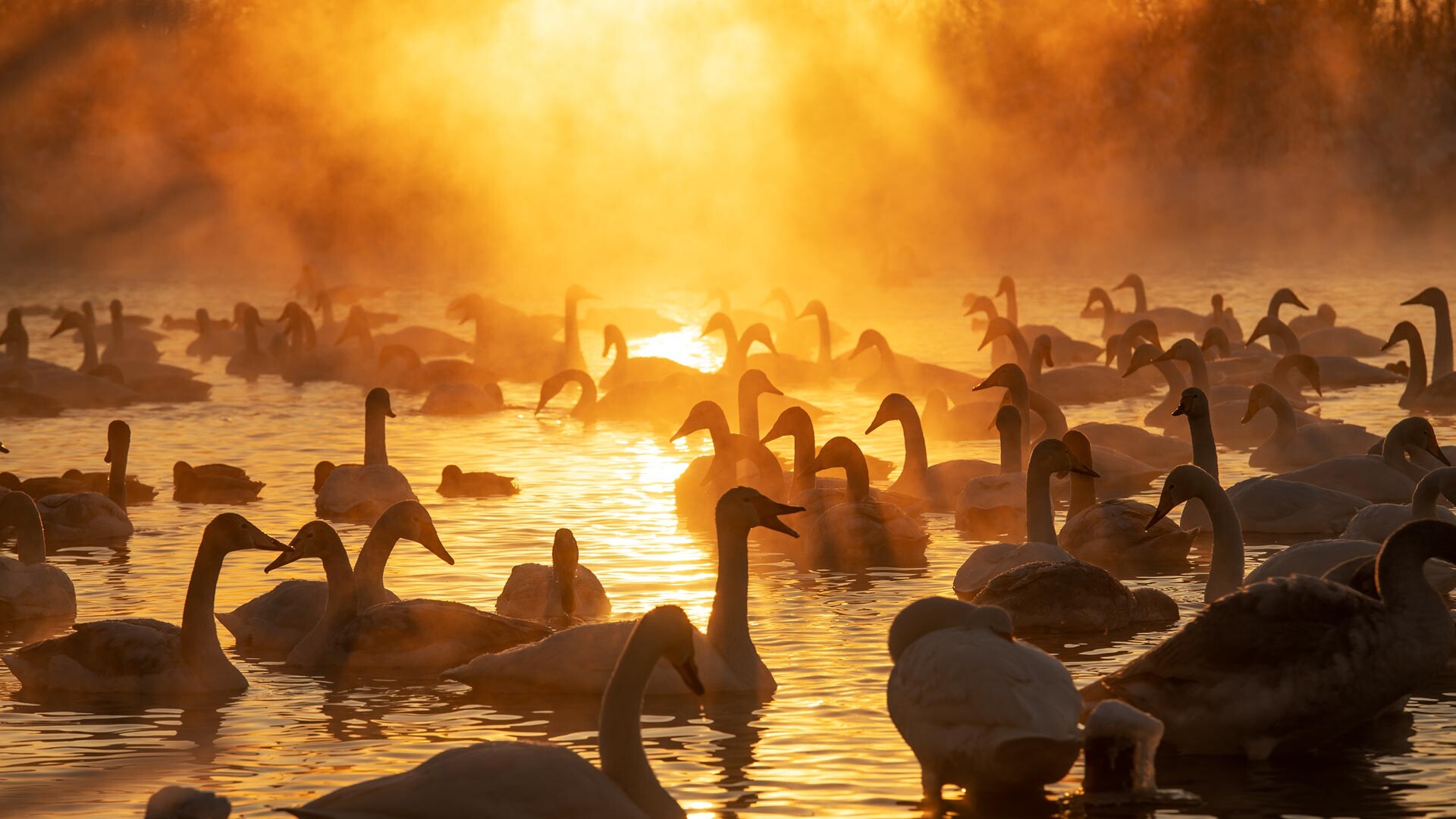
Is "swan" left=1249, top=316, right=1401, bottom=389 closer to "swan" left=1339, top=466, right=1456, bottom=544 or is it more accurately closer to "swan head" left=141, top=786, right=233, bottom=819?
"swan" left=1339, top=466, right=1456, bottom=544

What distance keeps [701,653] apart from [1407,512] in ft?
16.4

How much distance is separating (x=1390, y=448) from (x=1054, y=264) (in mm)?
38899

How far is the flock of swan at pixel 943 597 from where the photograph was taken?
7.76 m

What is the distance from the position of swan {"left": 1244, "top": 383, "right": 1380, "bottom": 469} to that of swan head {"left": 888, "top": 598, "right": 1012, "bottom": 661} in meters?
10.6

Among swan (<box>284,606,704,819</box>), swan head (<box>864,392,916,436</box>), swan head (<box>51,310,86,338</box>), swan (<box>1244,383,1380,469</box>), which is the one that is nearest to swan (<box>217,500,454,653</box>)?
swan (<box>284,606,704,819</box>)

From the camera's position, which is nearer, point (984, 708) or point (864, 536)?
point (984, 708)

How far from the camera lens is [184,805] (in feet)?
22.2

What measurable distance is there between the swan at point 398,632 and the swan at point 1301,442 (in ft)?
31.1

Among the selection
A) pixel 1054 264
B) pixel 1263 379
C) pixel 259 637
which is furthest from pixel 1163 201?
pixel 259 637

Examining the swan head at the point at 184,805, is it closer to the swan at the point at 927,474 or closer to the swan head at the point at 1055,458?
the swan head at the point at 1055,458

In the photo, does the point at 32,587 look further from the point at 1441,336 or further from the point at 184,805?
the point at 1441,336

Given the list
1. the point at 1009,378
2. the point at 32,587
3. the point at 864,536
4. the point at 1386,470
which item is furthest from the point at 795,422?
the point at 32,587

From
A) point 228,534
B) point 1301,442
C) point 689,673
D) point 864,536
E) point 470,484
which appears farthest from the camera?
point 1301,442

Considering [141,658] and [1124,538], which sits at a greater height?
[1124,538]
